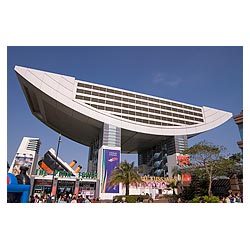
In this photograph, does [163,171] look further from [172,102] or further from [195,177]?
[195,177]

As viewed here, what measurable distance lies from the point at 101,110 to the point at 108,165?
35.1 ft

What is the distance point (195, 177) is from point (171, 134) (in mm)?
18970

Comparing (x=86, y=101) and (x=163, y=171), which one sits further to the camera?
(x=163, y=171)

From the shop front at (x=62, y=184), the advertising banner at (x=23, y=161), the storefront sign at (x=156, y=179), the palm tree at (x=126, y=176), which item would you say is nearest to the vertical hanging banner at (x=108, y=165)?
the shop front at (x=62, y=184)

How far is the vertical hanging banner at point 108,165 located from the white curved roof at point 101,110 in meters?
5.88

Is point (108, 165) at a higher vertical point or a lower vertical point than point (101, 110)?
lower

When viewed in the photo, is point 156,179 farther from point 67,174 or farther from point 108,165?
point 67,174

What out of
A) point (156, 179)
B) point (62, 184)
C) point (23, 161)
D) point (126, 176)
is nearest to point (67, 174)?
point (62, 184)

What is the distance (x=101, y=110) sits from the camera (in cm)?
3822

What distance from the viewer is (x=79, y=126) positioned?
143 feet

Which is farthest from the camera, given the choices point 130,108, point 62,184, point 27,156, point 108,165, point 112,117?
point 130,108

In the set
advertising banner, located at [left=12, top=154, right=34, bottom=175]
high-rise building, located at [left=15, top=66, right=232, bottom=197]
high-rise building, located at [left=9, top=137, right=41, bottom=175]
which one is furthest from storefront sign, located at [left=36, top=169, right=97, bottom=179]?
advertising banner, located at [left=12, top=154, right=34, bottom=175]

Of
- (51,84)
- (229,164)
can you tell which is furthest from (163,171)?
(51,84)

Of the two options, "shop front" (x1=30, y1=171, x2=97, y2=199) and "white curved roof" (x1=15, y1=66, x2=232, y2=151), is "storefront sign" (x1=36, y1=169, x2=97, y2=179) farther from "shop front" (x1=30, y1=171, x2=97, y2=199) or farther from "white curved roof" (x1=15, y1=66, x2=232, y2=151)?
"white curved roof" (x1=15, y1=66, x2=232, y2=151)
